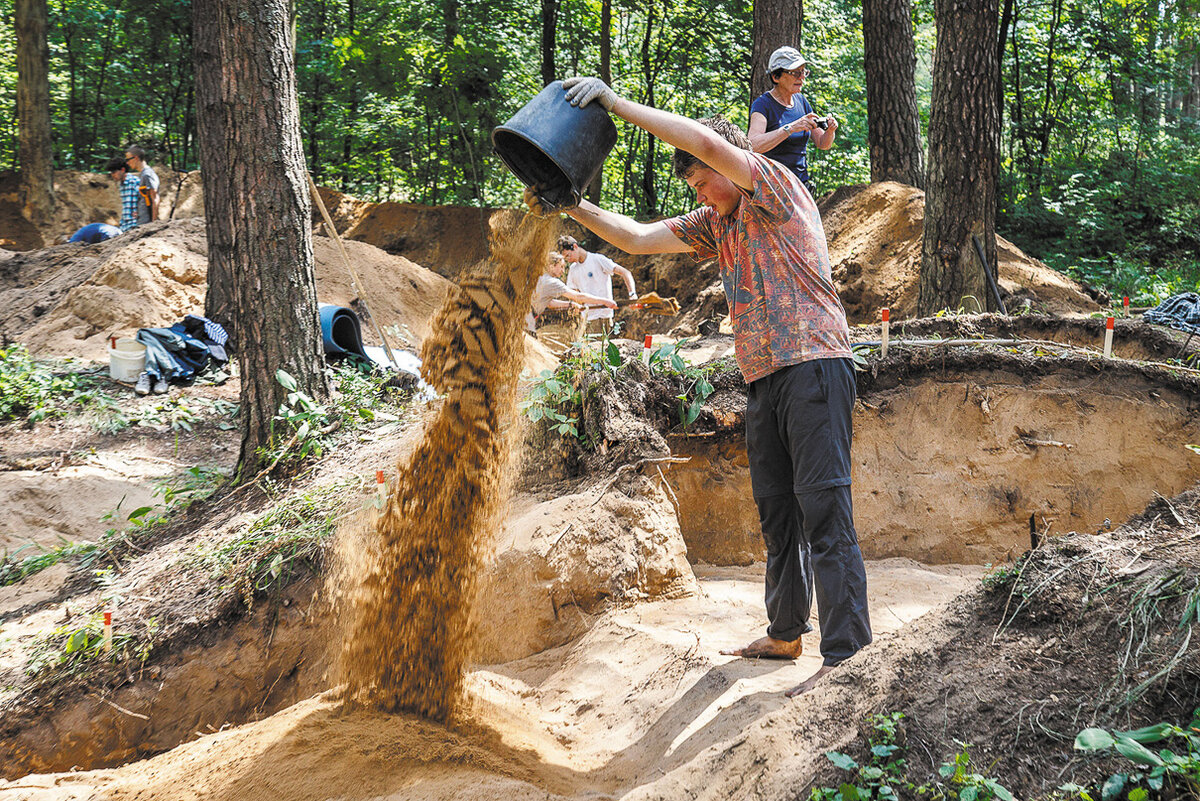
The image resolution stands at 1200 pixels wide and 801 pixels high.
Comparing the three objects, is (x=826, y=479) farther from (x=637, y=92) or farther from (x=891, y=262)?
(x=637, y=92)

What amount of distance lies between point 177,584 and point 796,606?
2.73 meters

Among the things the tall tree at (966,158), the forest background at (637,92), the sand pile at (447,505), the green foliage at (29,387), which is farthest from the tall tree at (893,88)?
the green foliage at (29,387)

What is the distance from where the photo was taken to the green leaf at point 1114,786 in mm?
1491

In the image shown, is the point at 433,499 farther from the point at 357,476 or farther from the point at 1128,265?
the point at 1128,265

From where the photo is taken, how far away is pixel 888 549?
480 cm

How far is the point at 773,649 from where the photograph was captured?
3.04 meters

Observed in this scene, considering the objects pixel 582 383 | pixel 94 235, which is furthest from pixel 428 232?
pixel 582 383

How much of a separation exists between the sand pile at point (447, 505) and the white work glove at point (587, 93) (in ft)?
1.98

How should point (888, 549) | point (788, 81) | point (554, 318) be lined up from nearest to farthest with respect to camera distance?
point (888, 549), point (788, 81), point (554, 318)

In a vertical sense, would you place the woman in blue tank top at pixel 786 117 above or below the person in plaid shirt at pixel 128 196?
below

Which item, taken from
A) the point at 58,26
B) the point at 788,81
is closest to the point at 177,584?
the point at 788,81

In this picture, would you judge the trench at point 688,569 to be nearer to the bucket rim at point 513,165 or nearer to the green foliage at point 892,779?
the green foliage at point 892,779

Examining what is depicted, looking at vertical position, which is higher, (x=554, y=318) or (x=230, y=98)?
(x=230, y=98)

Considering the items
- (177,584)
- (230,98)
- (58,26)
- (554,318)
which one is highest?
(58,26)
